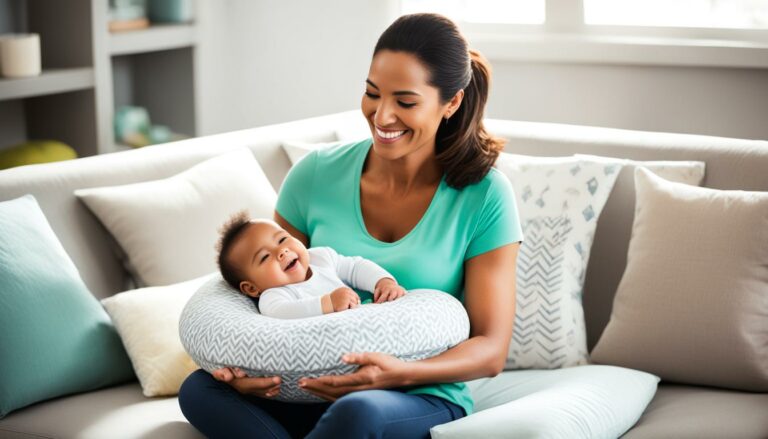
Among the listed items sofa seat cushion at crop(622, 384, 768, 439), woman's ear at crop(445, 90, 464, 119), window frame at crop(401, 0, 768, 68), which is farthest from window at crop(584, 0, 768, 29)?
woman's ear at crop(445, 90, 464, 119)

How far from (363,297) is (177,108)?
7.98 feet

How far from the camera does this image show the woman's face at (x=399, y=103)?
1988mm

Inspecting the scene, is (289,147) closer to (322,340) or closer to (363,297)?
(363,297)

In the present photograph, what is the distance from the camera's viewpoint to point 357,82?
13.1 feet

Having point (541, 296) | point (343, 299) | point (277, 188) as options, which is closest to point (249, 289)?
point (343, 299)

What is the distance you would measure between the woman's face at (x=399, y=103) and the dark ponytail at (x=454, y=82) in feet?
0.06

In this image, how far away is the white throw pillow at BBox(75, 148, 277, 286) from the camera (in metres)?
2.37

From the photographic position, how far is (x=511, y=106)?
12.1 feet

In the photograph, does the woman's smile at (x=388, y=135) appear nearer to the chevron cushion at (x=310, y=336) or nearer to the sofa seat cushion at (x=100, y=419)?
the chevron cushion at (x=310, y=336)

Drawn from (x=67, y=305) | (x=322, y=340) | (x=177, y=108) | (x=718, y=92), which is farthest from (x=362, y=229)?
(x=177, y=108)

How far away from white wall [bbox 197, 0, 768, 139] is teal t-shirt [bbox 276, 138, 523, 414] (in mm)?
1509

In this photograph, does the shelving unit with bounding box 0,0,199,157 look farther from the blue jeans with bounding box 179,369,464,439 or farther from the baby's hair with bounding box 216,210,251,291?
the blue jeans with bounding box 179,369,464,439

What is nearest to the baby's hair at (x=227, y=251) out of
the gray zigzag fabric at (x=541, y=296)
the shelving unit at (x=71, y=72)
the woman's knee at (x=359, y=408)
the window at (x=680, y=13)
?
the woman's knee at (x=359, y=408)

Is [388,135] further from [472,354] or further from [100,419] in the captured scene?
[100,419]
